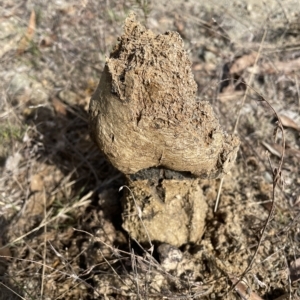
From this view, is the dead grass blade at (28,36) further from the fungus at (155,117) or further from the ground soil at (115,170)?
the fungus at (155,117)

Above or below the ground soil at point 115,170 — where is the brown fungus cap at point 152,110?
above

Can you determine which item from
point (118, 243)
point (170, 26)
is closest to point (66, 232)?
point (118, 243)

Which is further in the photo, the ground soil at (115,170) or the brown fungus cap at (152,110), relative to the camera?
the ground soil at (115,170)

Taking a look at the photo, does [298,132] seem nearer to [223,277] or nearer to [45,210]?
[223,277]

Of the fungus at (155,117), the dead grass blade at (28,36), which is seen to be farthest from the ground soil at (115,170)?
the fungus at (155,117)

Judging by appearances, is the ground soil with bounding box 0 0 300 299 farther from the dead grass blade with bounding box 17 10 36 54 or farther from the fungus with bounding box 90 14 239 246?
the fungus with bounding box 90 14 239 246

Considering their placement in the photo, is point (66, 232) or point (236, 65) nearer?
point (66, 232)

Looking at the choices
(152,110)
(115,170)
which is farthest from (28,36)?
(152,110)
